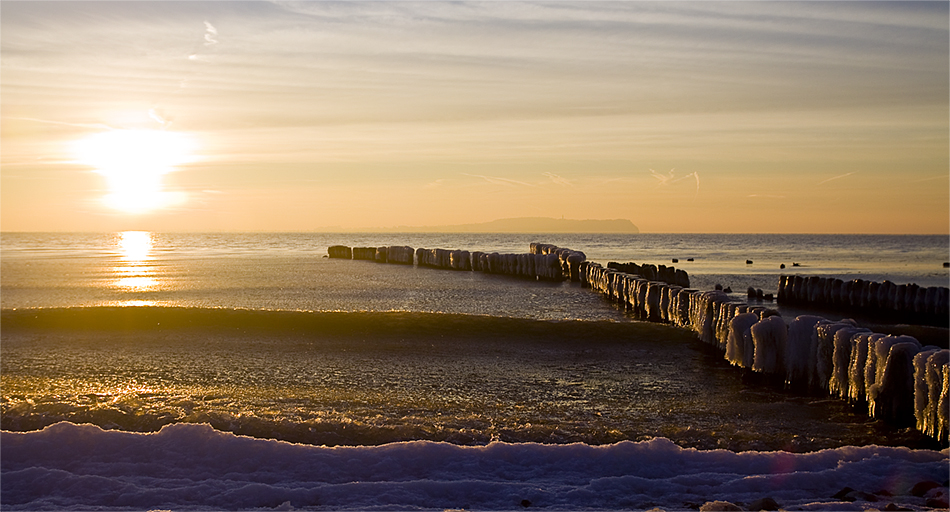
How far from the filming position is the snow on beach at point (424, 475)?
231 inches

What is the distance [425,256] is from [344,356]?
35.0 metres

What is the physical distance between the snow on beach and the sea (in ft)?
0.07

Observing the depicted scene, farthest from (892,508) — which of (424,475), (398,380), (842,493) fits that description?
(398,380)

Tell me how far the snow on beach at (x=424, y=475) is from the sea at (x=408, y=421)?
0.07 ft

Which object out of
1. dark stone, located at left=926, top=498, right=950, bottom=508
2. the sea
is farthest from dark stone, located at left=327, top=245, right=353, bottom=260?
dark stone, located at left=926, top=498, right=950, bottom=508

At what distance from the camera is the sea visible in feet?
19.8

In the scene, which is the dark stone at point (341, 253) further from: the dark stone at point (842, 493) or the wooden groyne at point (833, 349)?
the dark stone at point (842, 493)

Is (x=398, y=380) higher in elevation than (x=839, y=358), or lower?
lower

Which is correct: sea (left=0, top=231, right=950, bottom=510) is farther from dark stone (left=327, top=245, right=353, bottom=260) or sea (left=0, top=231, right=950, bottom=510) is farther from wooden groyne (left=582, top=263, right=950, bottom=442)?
dark stone (left=327, top=245, right=353, bottom=260)

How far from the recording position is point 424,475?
6453mm

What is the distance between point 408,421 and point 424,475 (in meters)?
2.42

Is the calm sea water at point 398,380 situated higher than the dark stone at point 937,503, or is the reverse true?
the dark stone at point 937,503

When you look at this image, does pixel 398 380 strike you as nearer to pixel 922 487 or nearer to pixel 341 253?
pixel 922 487

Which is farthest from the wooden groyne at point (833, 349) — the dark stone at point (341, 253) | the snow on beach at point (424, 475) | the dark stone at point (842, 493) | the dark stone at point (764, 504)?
the dark stone at point (341, 253)
